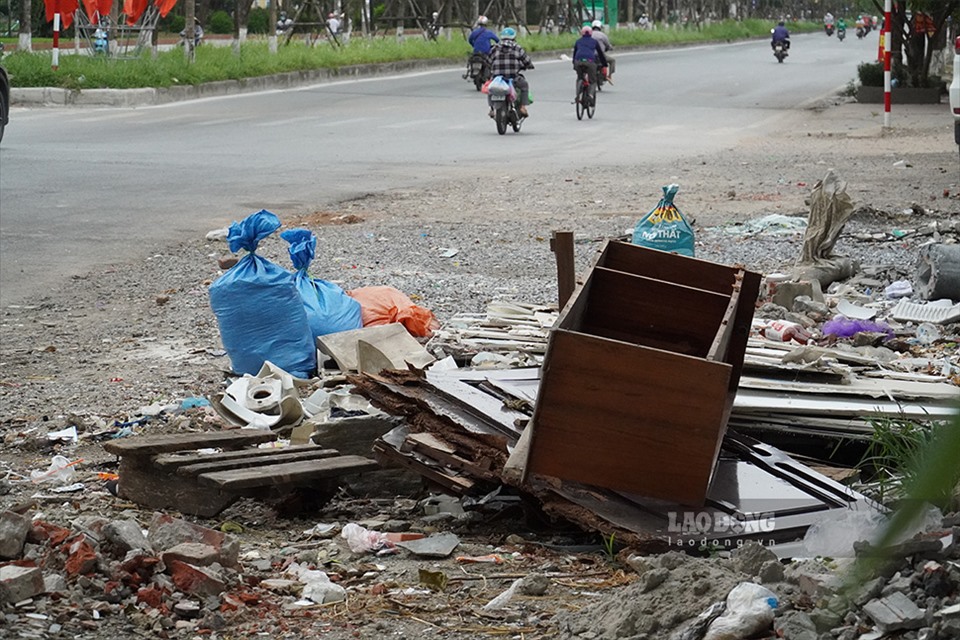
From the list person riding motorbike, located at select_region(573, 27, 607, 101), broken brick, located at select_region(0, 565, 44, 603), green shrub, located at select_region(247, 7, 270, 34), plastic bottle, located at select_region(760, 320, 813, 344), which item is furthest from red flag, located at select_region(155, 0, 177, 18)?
green shrub, located at select_region(247, 7, 270, 34)

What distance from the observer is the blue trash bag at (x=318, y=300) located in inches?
259

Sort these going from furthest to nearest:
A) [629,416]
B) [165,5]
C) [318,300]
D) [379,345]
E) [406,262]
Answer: [165,5], [406,262], [318,300], [379,345], [629,416]

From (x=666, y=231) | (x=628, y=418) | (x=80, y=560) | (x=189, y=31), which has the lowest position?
(x=80, y=560)

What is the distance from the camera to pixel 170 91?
23688 millimetres

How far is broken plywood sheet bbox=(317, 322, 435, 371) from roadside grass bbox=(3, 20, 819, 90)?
18.0 meters

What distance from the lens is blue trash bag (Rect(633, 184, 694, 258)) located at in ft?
23.5

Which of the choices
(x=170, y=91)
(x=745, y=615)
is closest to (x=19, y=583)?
(x=745, y=615)

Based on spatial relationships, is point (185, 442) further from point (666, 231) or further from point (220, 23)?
point (220, 23)

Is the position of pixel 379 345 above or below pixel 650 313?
below

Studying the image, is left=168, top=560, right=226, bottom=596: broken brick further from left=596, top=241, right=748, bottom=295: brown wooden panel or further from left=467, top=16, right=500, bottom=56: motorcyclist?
left=467, top=16, right=500, bottom=56: motorcyclist

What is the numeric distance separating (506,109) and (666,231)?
12289 mm

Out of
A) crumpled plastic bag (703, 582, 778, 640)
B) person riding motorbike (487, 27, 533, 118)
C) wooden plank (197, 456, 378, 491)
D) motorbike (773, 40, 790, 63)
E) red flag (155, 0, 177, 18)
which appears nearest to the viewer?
crumpled plastic bag (703, 582, 778, 640)

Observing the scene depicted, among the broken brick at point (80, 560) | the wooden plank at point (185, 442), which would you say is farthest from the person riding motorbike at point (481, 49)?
the broken brick at point (80, 560)

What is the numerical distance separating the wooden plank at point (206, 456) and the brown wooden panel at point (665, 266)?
1454mm
